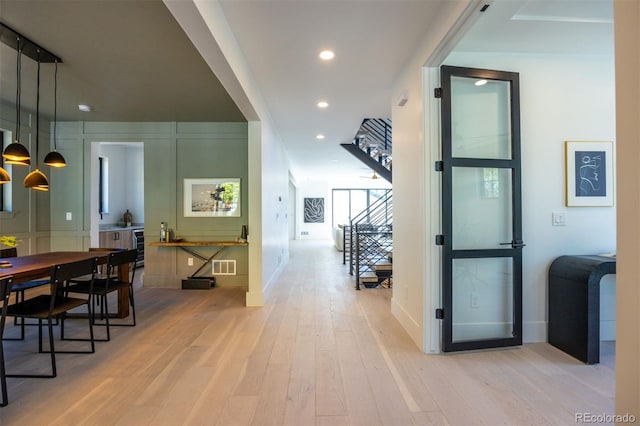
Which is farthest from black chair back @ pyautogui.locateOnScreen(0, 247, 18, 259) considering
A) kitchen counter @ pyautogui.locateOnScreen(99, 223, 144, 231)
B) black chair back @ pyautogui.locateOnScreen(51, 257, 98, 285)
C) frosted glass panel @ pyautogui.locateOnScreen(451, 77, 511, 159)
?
frosted glass panel @ pyautogui.locateOnScreen(451, 77, 511, 159)

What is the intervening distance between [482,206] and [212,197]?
4071 millimetres

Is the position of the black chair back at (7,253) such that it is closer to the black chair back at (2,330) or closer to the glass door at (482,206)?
the black chair back at (2,330)

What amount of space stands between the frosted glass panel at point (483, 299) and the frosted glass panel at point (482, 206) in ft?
0.64

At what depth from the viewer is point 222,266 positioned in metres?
5.01

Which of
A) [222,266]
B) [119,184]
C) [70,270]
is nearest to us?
[70,270]

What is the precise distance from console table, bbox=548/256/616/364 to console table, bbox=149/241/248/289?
3.75 metres

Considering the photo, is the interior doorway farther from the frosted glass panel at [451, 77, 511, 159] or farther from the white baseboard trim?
the white baseboard trim

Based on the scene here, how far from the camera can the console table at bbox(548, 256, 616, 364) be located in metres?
2.34

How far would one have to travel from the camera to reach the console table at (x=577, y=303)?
2.34 m

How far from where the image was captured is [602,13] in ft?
7.34

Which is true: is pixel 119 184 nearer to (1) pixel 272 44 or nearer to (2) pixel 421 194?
(1) pixel 272 44

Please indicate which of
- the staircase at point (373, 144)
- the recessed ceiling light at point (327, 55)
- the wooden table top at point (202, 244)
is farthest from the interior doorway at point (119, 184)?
the recessed ceiling light at point (327, 55)

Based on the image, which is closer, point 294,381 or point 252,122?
point 294,381

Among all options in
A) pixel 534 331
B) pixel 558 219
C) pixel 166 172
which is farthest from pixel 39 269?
pixel 558 219
